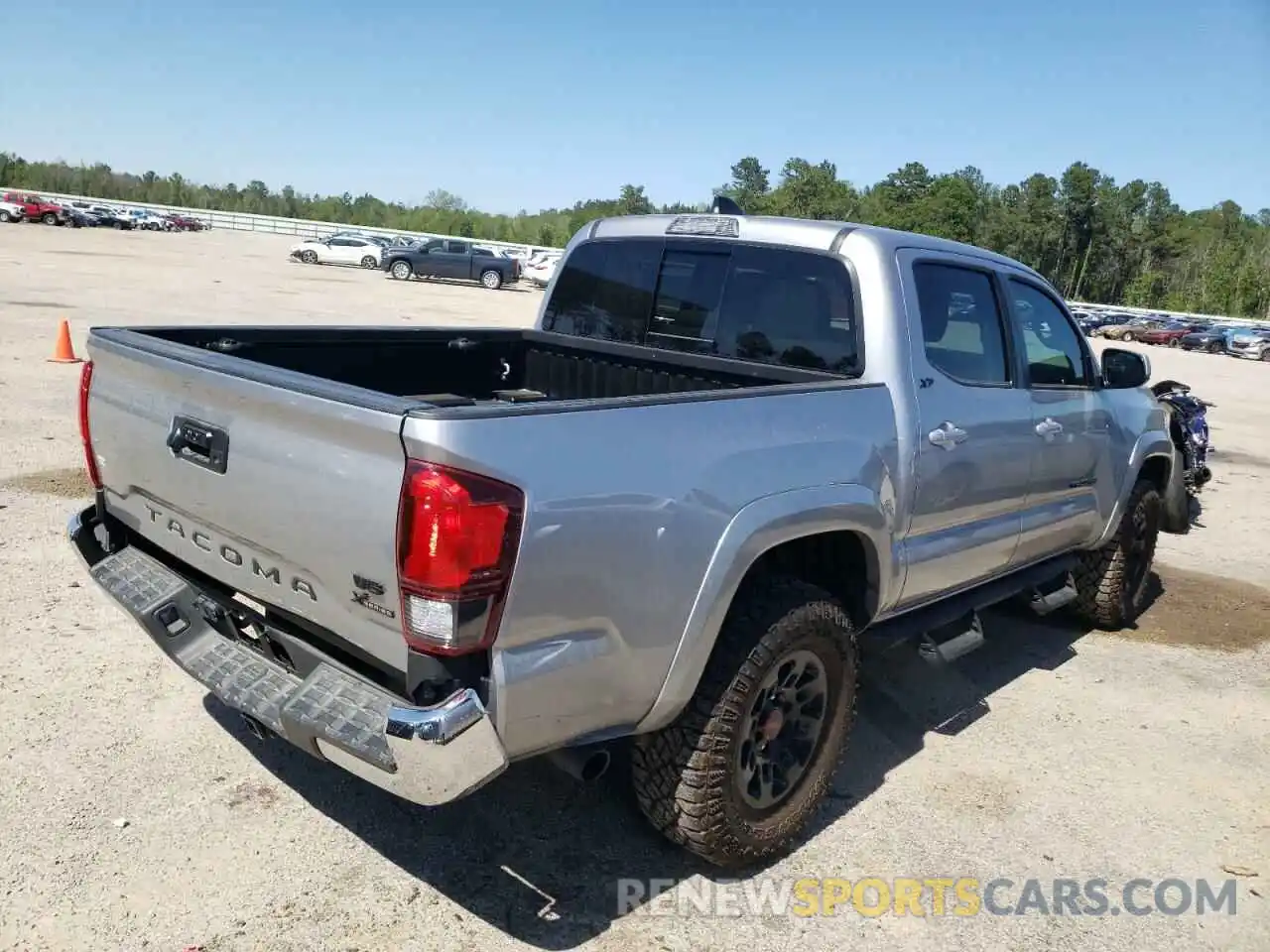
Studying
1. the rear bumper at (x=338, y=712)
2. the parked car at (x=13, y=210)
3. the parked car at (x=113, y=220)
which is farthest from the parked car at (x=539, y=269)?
the rear bumper at (x=338, y=712)

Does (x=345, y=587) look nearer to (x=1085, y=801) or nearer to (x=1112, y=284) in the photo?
(x=1085, y=801)

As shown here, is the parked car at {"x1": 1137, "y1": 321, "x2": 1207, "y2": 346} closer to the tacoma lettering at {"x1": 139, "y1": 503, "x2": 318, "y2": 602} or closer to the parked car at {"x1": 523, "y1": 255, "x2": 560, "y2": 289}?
the parked car at {"x1": 523, "y1": 255, "x2": 560, "y2": 289}

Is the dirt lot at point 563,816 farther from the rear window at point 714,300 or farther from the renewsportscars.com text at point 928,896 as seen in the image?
the rear window at point 714,300

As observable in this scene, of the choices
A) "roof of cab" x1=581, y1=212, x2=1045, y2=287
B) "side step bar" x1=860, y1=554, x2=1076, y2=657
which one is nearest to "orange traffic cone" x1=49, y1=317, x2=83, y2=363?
"roof of cab" x1=581, y1=212, x2=1045, y2=287

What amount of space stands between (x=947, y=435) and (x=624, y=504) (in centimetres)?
169

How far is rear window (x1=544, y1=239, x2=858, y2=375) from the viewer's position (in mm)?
3838

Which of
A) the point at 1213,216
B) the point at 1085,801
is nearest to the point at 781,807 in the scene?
the point at 1085,801

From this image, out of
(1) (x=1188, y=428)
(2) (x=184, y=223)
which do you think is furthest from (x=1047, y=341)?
(2) (x=184, y=223)

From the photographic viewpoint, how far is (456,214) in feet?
325

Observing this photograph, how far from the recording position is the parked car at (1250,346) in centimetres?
3906

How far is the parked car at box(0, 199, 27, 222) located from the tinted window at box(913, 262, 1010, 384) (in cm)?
5628

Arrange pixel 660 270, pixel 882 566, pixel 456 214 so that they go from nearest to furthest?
pixel 882 566, pixel 660 270, pixel 456 214

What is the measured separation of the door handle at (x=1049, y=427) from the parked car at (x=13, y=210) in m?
56.4

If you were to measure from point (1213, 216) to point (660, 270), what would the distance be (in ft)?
473
